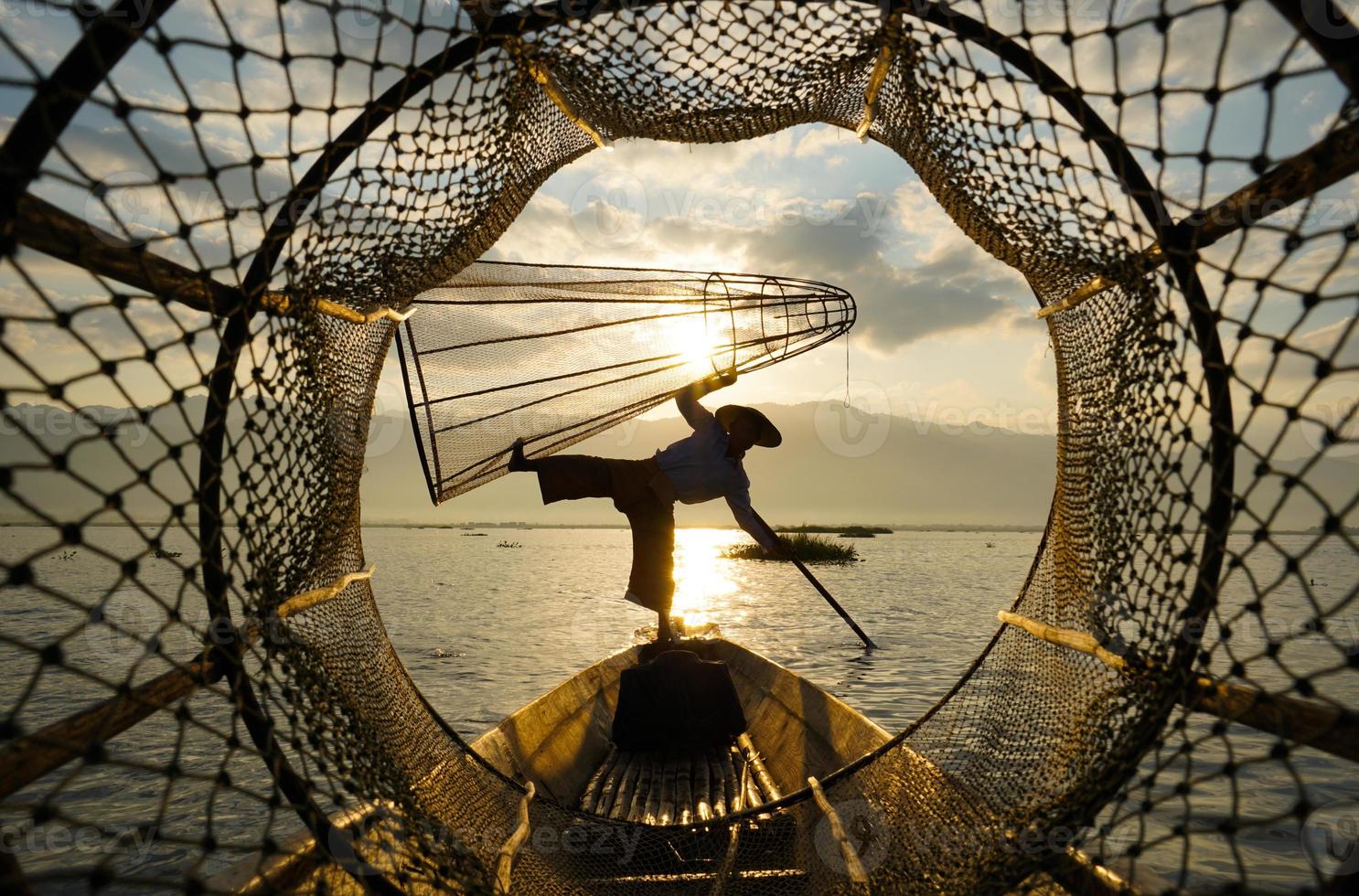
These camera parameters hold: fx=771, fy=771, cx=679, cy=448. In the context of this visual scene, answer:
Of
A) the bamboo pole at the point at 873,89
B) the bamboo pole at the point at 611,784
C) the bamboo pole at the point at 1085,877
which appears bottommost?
the bamboo pole at the point at 611,784

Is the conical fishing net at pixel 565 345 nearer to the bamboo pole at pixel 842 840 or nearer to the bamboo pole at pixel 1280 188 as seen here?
the bamboo pole at pixel 842 840

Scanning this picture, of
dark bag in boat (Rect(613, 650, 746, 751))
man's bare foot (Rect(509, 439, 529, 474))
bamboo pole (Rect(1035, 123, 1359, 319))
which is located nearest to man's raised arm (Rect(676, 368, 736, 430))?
man's bare foot (Rect(509, 439, 529, 474))

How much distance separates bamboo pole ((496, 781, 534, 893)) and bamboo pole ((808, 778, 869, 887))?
130 cm

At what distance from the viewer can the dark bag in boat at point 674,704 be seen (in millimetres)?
4859

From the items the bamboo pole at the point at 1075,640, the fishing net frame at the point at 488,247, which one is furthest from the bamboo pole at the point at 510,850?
the bamboo pole at the point at 1075,640

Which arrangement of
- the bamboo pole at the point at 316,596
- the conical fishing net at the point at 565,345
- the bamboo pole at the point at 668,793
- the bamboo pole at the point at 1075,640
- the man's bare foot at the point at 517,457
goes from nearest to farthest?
the bamboo pole at the point at 1075,640 < the bamboo pole at the point at 316,596 < the bamboo pole at the point at 668,793 < the conical fishing net at the point at 565,345 < the man's bare foot at the point at 517,457

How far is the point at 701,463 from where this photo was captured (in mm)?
5430

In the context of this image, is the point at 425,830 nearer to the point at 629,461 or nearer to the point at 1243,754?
the point at 629,461

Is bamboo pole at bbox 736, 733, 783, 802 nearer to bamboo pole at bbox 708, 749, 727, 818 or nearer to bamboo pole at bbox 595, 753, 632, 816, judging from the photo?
bamboo pole at bbox 708, 749, 727, 818

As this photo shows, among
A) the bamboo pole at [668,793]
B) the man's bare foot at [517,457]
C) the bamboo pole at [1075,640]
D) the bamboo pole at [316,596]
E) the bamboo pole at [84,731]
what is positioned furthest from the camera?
the man's bare foot at [517,457]

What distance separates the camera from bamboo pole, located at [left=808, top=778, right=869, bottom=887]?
2891 millimetres

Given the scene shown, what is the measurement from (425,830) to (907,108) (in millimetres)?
3153

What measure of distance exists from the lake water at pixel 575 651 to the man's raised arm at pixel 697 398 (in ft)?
11.1

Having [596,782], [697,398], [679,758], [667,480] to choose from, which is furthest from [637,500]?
[596,782]
